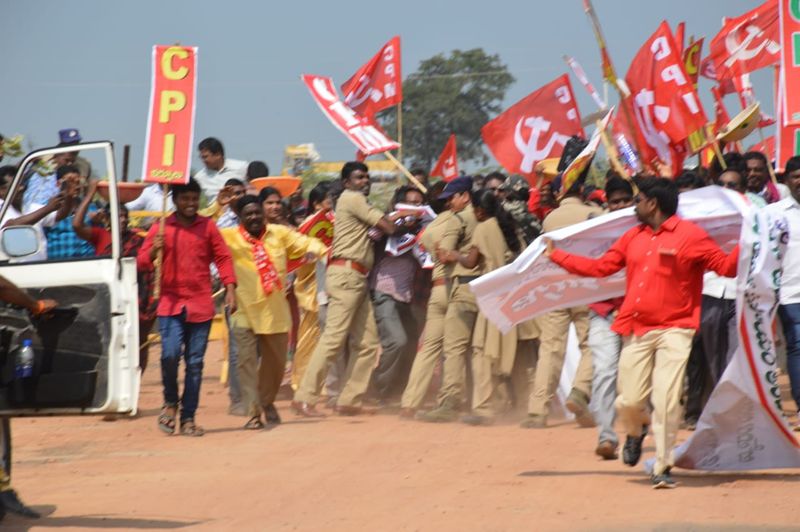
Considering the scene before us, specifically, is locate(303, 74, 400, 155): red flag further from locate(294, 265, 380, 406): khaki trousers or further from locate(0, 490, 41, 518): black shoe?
locate(0, 490, 41, 518): black shoe

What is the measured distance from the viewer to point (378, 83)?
56.0 feet

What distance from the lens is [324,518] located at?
7961 mm

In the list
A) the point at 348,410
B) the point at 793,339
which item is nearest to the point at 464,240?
the point at 348,410

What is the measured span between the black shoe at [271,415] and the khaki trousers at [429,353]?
110 cm

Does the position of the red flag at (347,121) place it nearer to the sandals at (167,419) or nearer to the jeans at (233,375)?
the jeans at (233,375)

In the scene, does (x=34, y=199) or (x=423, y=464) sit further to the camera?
(x=34, y=199)

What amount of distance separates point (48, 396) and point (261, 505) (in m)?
1.56

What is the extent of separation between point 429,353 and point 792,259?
366cm

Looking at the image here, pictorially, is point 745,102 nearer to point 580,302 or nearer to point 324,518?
point 580,302

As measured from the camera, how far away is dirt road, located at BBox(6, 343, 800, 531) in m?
7.85

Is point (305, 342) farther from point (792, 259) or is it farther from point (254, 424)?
point (792, 259)

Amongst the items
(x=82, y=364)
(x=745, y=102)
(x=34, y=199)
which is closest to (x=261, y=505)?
(x=82, y=364)

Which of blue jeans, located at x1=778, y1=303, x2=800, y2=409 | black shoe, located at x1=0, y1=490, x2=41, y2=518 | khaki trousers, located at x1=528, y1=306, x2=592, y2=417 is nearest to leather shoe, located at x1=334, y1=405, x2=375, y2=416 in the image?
khaki trousers, located at x1=528, y1=306, x2=592, y2=417

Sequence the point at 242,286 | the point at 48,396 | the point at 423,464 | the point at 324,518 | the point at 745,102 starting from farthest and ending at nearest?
1. the point at 745,102
2. the point at 242,286
3. the point at 423,464
4. the point at 324,518
5. the point at 48,396
